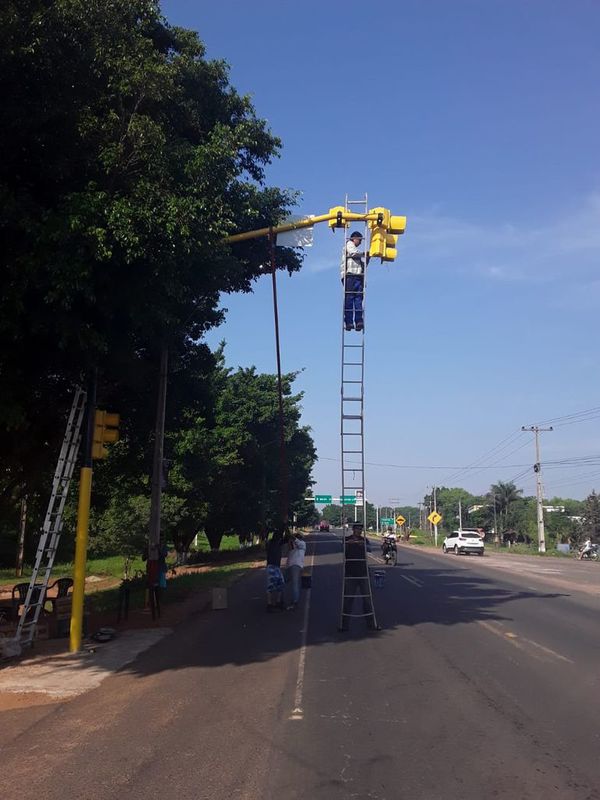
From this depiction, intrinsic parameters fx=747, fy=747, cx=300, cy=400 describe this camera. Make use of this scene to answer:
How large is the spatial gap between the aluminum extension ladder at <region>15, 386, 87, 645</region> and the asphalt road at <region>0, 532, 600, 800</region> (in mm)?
2019

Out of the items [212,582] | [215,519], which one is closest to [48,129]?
[212,582]

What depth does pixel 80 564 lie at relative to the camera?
38.7 ft

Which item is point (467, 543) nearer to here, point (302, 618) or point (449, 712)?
point (302, 618)

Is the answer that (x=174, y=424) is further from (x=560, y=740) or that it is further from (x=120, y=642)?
(x=560, y=740)

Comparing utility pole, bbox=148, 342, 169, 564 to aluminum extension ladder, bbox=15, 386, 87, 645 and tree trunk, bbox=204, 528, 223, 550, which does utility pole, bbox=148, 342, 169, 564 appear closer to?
aluminum extension ladder, bbox=15, 386, 87, 645

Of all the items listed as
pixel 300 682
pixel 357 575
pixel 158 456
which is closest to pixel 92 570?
pixel 158 456

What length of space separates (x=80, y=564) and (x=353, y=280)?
6664mm

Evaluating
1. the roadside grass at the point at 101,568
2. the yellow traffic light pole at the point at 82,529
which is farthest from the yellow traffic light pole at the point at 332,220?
the roadside grass at the point at 101,568

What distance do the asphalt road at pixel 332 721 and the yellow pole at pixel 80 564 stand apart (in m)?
1.20

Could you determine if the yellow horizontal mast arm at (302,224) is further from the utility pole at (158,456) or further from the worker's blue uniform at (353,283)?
the utility pole at (158,456)

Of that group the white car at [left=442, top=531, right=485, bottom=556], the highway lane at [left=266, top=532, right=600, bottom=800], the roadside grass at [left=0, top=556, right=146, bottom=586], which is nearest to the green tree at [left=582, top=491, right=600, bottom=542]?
the white car at [left=442, top=531, right=485, bottom=556]

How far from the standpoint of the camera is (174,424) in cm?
1898

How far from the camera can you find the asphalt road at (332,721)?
552 centimetres

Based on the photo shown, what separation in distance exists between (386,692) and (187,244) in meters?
6.01
